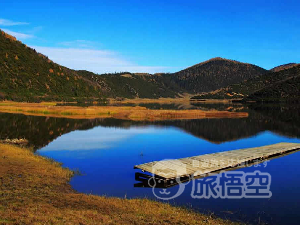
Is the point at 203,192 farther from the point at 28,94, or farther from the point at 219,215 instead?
the point at 28,94

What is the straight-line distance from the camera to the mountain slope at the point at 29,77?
138 m

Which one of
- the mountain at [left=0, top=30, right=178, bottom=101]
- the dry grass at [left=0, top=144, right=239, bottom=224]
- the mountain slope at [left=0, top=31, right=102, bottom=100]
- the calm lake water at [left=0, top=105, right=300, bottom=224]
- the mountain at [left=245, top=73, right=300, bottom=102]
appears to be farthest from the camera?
the mountain at [left=245, top=73, right=300, bottom=102]

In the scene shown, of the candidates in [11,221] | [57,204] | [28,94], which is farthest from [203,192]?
[28,94]

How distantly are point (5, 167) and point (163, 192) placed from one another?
40.1 ft

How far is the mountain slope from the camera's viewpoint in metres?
138

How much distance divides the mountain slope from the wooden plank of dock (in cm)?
11840

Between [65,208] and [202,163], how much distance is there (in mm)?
13755

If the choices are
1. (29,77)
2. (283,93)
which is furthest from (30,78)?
(283,93)

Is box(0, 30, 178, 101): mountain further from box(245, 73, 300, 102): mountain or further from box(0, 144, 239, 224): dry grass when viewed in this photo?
box(0, 144, 239, 224): dry grass

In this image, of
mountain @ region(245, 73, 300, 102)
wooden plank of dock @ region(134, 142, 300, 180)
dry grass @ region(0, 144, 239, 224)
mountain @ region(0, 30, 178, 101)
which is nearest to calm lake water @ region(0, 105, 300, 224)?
wooden plank of dock @ region(134, 142, 300, 180)

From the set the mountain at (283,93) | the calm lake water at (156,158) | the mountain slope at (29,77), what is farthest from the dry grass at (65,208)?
the mountain at (283,93)

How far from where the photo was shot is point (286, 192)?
19.4m

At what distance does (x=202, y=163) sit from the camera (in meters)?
24.4

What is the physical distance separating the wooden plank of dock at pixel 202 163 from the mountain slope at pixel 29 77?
11840 centimetres
